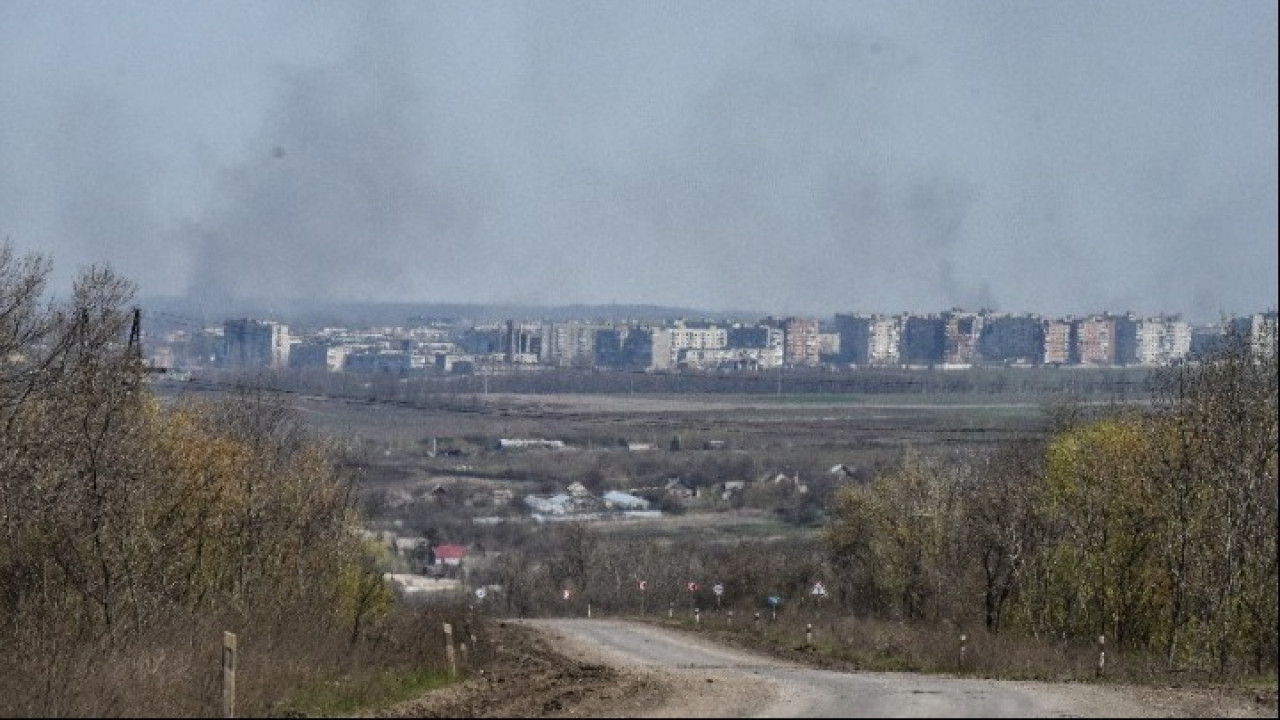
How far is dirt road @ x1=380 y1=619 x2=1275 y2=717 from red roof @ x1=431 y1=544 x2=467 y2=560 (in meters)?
82.2

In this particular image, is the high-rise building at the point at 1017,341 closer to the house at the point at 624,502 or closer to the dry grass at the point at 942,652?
the house at the point at 624,502

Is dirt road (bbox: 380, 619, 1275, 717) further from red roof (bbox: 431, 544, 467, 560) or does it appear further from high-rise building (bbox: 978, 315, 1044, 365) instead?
high-rise building (bbox: 978, 315, 1044, 365)

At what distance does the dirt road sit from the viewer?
66.5 feet

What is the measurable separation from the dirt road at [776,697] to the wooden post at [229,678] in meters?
1.87

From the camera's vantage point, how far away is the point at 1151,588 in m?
46.7

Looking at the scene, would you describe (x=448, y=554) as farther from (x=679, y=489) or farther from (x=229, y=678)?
(x=229, y=678)

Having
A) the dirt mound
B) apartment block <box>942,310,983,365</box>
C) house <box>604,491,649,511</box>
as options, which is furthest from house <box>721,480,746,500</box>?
the dirt mound

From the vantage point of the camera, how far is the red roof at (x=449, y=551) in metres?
115

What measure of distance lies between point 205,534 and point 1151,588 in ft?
76.5

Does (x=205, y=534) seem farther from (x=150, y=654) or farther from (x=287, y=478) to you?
(x=150, y=654)

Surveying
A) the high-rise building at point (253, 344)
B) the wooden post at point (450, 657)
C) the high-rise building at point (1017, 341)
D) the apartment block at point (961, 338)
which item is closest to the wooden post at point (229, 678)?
the wooden post at point (450, 657)

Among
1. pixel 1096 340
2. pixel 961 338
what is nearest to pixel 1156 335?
pixel 1096 340

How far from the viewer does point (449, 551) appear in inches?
4587

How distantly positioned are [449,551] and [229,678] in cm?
9790
